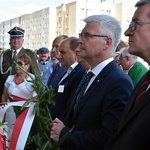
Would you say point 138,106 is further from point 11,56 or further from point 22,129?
point 11,56

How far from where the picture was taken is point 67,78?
11.0ft

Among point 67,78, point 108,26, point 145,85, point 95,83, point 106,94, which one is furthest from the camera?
point 67,78

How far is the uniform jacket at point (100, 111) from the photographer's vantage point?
2.10 m

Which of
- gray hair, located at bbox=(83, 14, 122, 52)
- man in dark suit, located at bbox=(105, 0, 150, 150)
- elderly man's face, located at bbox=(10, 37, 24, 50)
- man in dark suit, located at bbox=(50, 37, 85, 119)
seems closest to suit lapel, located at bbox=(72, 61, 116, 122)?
gray hair, located at bbox=(83, 14, 122, 52)

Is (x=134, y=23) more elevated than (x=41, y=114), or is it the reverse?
(x=134, y=23)

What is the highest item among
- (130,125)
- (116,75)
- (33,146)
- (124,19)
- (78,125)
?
(124,19)

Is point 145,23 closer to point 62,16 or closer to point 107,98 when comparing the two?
point 107,98

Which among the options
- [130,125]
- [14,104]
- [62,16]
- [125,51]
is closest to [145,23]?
[130,125]

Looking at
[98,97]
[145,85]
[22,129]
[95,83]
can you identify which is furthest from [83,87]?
[145,85]

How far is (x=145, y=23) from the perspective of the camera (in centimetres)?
171

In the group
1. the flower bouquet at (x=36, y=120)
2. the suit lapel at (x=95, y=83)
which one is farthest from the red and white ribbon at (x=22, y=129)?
the suit lapel at (x=95, y=83)

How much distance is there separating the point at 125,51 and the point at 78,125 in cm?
248

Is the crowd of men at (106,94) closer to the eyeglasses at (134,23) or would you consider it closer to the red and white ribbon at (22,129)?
the eyeglasses at (134,23)

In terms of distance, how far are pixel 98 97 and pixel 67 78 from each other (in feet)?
3.93
